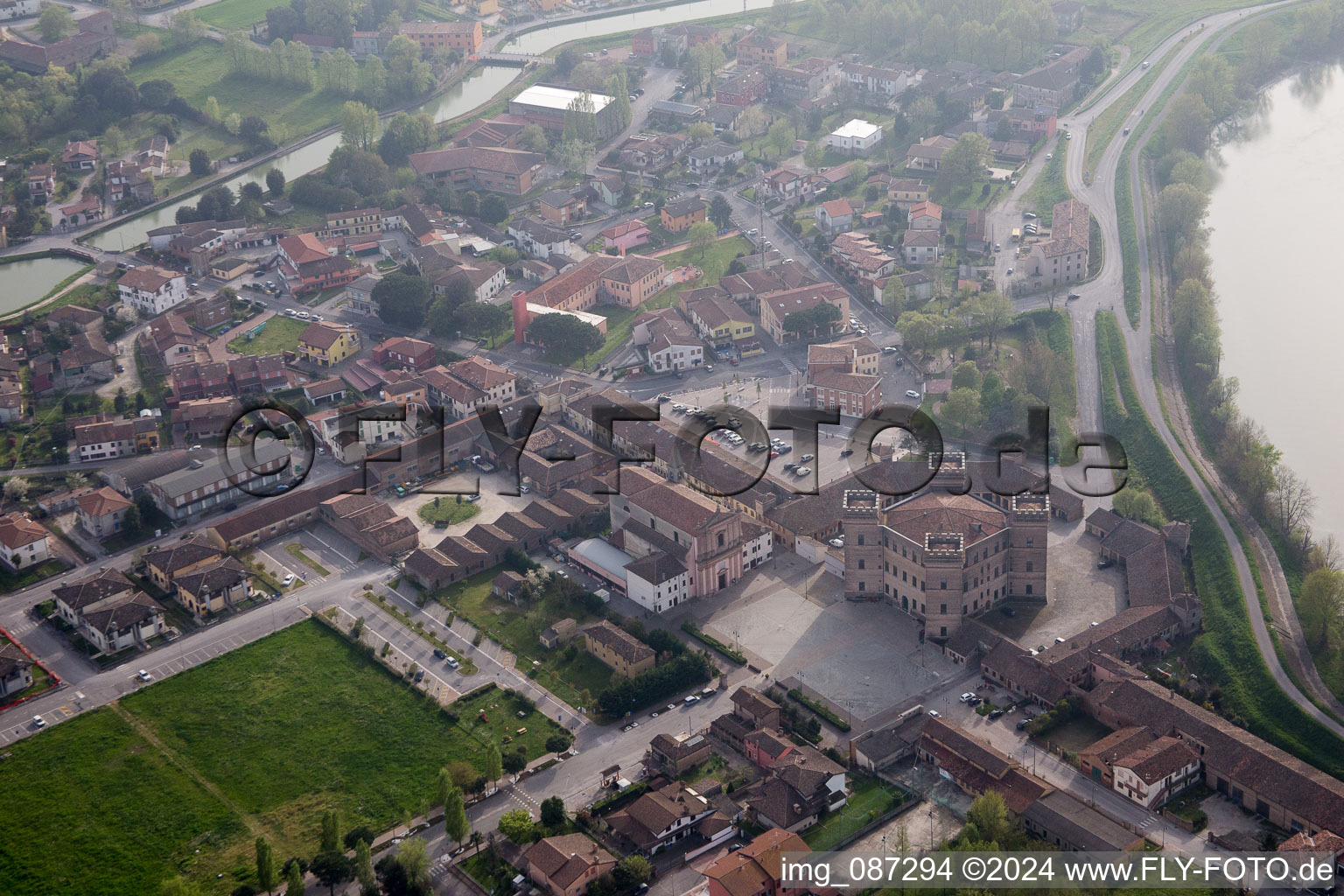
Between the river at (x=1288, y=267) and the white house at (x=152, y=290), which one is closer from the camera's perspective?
the river at (x=1288, y=267)

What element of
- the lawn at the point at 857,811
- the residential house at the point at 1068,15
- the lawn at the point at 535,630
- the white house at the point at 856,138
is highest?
the residential house at the point at 1068,15

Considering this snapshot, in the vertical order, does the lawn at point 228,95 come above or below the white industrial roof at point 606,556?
above

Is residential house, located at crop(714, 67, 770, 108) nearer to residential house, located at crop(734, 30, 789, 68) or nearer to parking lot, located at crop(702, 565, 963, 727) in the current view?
residential house, located at crop(734, 30, 789, 68)

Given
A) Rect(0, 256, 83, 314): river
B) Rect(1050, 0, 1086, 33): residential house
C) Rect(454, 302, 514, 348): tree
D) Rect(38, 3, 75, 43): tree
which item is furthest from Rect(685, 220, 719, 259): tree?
Rect(38, 3, 75, 43): tree

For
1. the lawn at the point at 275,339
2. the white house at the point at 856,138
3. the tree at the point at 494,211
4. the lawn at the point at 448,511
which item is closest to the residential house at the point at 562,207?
the tree at the point at 494,211

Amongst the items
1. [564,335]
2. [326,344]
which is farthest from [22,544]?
[564,335]

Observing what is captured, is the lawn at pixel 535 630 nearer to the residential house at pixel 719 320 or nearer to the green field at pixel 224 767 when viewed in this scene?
the green field at pixel 224 767

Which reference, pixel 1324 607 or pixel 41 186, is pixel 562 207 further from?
pixel 1324 607
